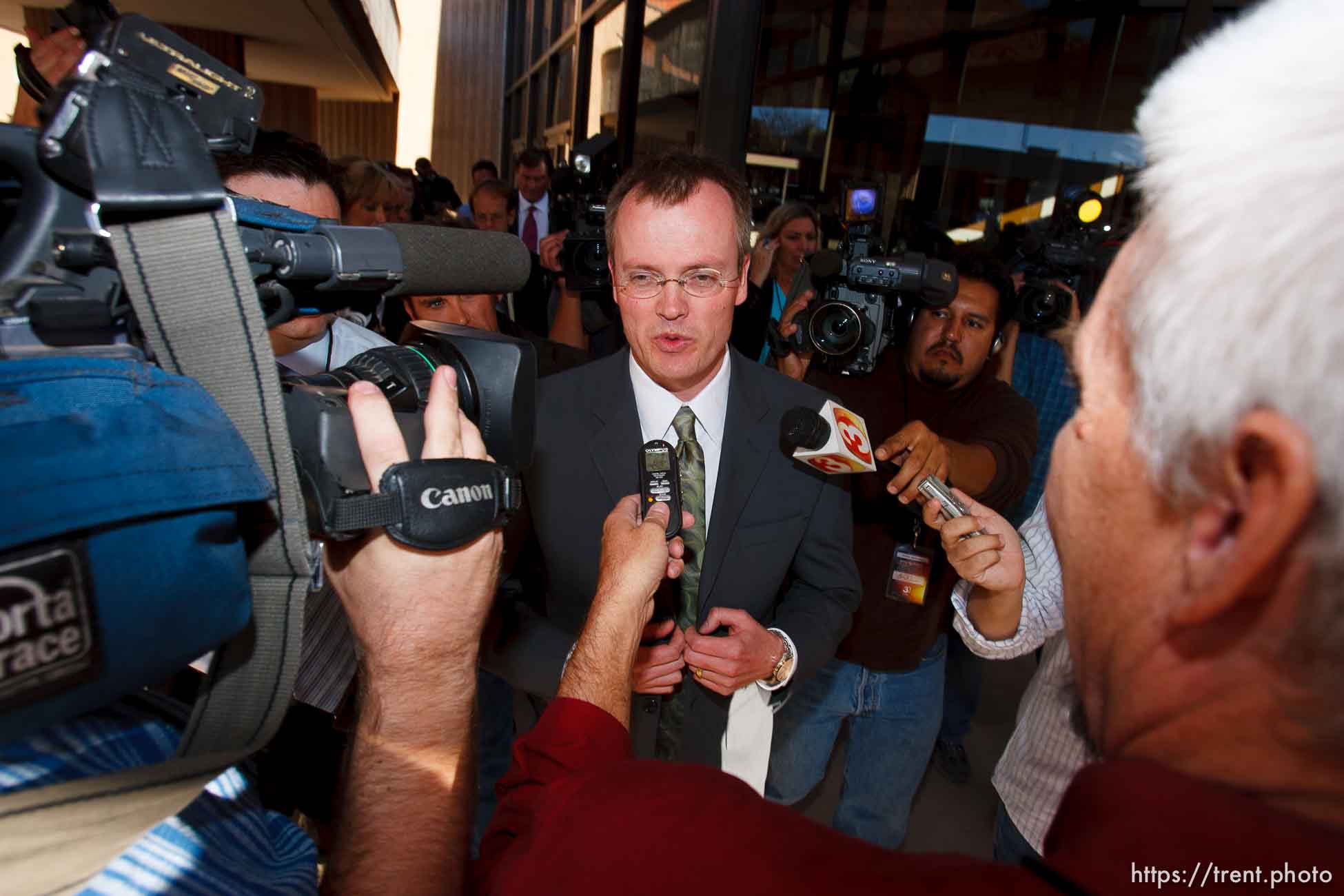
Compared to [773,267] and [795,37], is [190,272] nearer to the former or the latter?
[773,267]

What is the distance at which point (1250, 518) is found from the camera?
38 centimetres

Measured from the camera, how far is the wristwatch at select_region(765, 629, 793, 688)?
137 cm

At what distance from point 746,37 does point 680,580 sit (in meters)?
2.64

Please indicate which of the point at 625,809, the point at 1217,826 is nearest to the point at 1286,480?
the point at 1217,826

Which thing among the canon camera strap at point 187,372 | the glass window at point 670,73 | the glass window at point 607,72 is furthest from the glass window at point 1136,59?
the canon camera strap at point 187,372

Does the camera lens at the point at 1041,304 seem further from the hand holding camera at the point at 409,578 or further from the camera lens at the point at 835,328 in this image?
the hand holding camera at the point at 409,578

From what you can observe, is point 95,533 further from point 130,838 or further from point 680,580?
point 680,580

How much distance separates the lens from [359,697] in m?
0.72

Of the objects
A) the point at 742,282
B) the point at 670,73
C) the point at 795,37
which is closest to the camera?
the point at 742,282

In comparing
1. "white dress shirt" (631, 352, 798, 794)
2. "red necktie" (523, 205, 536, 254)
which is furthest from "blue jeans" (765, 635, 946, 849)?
"red necktie" (523, 205, 536, 254)

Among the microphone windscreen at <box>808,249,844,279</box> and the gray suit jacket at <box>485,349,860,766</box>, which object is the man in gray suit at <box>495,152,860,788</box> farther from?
the microphone windscreen at <box>808,249,844,279</box>

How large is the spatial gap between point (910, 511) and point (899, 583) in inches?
7.0

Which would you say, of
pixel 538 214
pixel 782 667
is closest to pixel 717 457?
pixel 782 667

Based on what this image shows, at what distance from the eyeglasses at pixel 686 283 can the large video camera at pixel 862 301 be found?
16.4 inches
